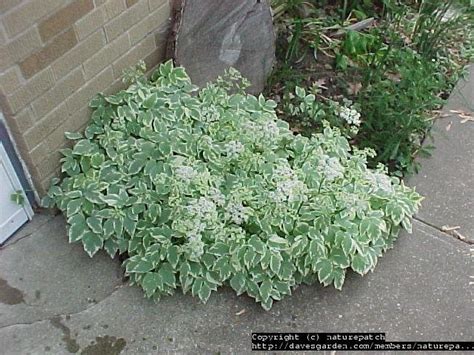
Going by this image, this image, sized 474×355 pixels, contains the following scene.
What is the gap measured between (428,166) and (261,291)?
3.97 ft

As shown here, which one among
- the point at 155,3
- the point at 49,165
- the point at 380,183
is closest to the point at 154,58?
the point at 155,3

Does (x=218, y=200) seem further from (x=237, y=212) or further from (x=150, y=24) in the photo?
(x=150, y=24)

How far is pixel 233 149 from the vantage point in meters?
2.29

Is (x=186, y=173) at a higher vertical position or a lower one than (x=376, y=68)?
higher

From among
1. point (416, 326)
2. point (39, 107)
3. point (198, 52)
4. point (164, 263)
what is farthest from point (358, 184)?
point (39, 107)

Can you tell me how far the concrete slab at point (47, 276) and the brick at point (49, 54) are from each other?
26.0 inches

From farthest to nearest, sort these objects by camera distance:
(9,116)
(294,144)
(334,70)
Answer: (334,70) < (294,144) < (9,116)

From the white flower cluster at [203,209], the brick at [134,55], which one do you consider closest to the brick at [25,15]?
the brick at [134,55]

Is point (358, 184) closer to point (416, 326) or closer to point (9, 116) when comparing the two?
point (416, 326)

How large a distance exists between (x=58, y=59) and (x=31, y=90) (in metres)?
0.17

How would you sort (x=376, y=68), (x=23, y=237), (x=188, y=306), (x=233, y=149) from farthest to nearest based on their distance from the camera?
(x=376, y=68), (x=23, y=237), (x=233, y=149), (x=188, y=306)

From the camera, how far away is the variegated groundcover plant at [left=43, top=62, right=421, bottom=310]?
7.07ft

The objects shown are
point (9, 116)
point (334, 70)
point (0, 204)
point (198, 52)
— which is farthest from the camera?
point (334, 70)

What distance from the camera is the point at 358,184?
92.9 inches
